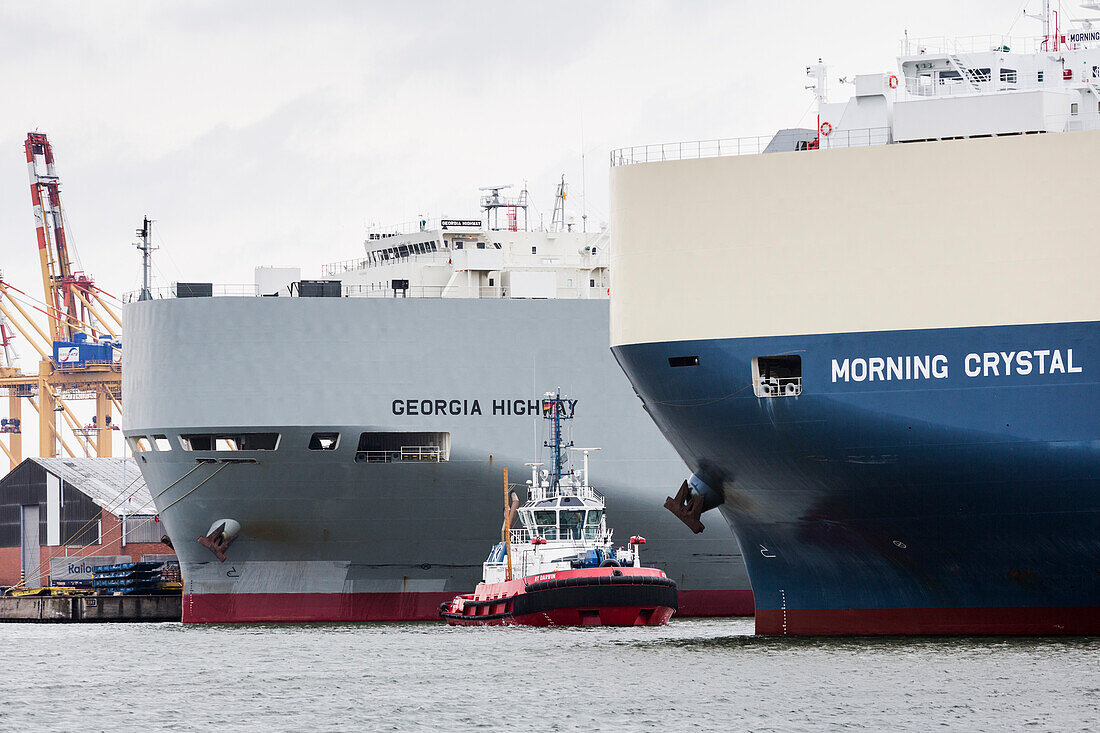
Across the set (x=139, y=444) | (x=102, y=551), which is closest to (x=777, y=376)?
(x=139, y=444)

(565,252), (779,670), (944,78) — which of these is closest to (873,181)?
(944,78)

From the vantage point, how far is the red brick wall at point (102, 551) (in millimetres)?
66081

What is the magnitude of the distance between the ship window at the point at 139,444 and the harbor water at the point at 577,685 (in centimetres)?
1091

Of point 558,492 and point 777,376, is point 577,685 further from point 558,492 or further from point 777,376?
point 558,492

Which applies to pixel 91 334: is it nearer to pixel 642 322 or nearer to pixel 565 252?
pixel 565 252

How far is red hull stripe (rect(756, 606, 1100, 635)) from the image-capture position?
89.4 feet

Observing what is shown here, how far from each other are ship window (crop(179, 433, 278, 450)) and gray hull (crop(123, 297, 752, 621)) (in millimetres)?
242

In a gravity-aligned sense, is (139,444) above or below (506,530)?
above

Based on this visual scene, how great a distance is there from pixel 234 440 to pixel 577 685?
20.3m

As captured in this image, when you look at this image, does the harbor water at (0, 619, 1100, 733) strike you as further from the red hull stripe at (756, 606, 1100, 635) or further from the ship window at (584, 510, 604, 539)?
the ship window at (584, 510, 604, 539)

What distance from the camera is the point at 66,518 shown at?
69062mm

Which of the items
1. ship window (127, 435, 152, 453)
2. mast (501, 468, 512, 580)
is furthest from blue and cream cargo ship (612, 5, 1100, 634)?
ship window (127, 435, 152, 453)

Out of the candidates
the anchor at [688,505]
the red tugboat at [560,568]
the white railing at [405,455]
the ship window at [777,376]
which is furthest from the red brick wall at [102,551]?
the ship window at [777,376]

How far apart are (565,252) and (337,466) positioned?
10.2 m
